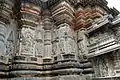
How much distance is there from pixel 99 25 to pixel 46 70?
3014 millimetres

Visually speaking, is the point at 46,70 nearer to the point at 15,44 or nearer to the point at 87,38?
the point at 15,44

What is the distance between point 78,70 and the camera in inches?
218

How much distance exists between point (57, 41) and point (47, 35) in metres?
0.68

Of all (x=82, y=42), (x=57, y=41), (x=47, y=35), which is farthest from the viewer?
(x=47, y=35)

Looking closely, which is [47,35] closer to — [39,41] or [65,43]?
[39,41]

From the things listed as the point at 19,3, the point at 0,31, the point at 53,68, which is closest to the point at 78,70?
the point at 53,68

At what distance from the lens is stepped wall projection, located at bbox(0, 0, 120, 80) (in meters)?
5.30

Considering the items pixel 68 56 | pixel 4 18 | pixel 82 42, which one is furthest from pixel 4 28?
pixel 82 42

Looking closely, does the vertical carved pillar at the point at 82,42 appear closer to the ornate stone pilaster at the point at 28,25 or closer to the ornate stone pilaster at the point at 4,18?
the ornate stone pilaster at the point at 28,25

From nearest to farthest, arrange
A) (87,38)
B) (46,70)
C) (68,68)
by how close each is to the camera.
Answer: (68,68), (46,70), (87,38)

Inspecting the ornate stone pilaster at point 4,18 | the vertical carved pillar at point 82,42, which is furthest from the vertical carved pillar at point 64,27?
the ornate stone pilaster at point 4,18

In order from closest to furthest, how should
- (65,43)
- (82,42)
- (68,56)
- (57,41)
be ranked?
1. (68,56)
2. (65,43)
3. (57,41)
4. (82,42)

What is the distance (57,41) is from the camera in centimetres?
630

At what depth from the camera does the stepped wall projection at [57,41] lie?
5.30 metres
